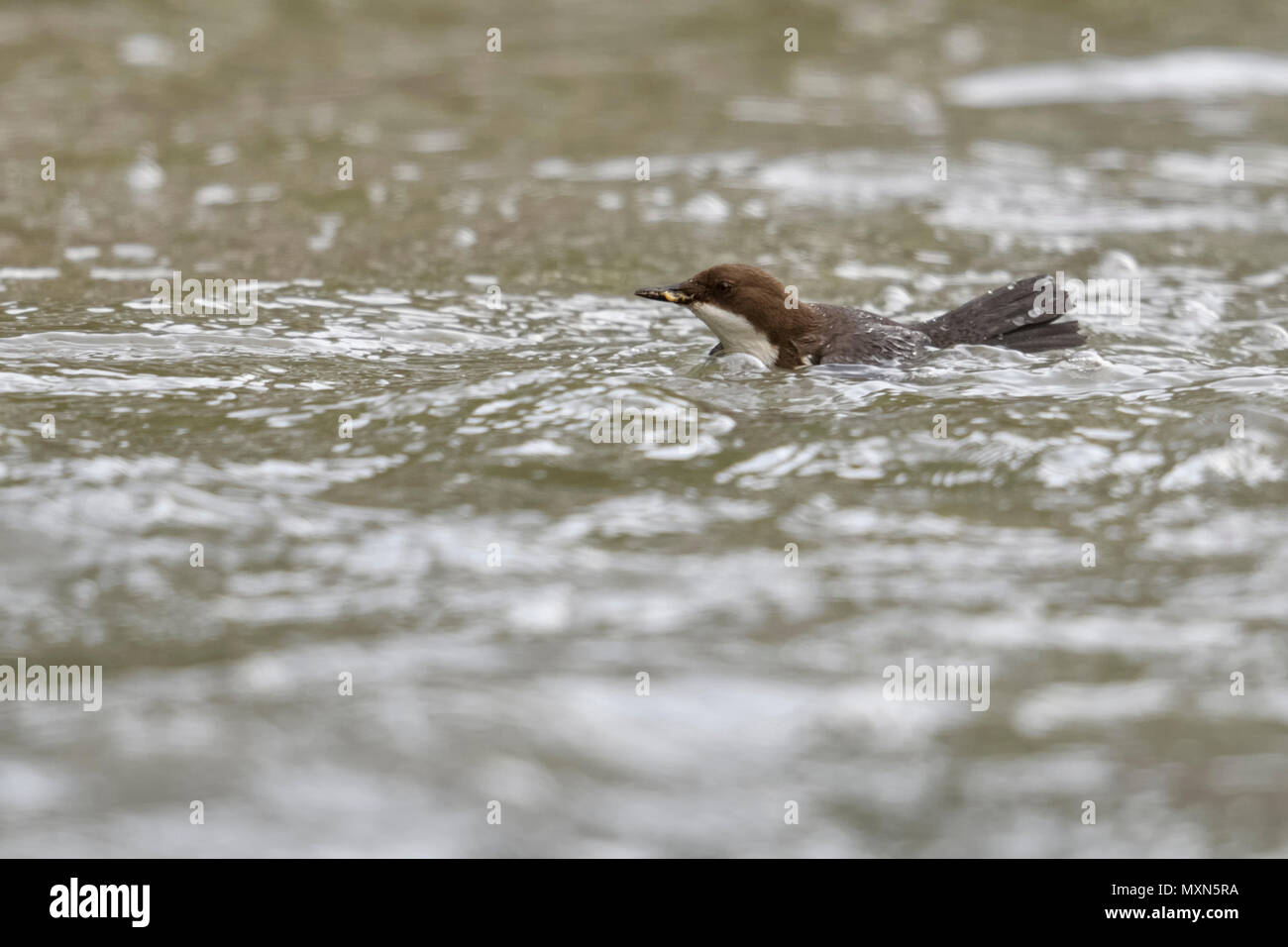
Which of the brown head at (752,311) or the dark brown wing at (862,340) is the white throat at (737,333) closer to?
the brown head at (752,311)

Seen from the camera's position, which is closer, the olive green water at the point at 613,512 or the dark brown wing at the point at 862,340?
the olive green water at the point at 613,512

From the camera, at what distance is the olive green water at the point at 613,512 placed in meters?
4.46

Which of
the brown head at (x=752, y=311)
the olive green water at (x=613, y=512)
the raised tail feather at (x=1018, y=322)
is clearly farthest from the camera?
the raised tail feather at (x=1018, y=322)

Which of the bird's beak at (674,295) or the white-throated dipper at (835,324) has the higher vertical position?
the bird's beak at (674,295)

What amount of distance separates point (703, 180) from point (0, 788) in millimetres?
7495

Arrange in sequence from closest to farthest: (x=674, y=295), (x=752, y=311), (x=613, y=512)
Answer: (x=613, y=512), (x=752, y=311), (x=674, y=295)

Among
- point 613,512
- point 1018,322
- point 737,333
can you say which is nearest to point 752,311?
point 737,333

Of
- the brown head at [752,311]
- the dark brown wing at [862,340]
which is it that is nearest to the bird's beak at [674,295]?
the brown head at [752,311]

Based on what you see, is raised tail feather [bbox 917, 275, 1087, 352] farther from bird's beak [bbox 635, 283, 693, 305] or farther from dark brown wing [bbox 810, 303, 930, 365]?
bird's beak [bbox 635, 283, 693, 305]

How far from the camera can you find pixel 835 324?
289 inches

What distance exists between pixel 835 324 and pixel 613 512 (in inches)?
76.8

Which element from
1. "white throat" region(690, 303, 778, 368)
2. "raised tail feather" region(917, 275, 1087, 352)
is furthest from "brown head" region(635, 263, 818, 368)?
"raised tail feather" region(917, 275, 1087, 352)

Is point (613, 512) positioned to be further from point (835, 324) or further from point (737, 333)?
point (835, 324)

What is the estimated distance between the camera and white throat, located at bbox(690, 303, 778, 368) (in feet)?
23.9
